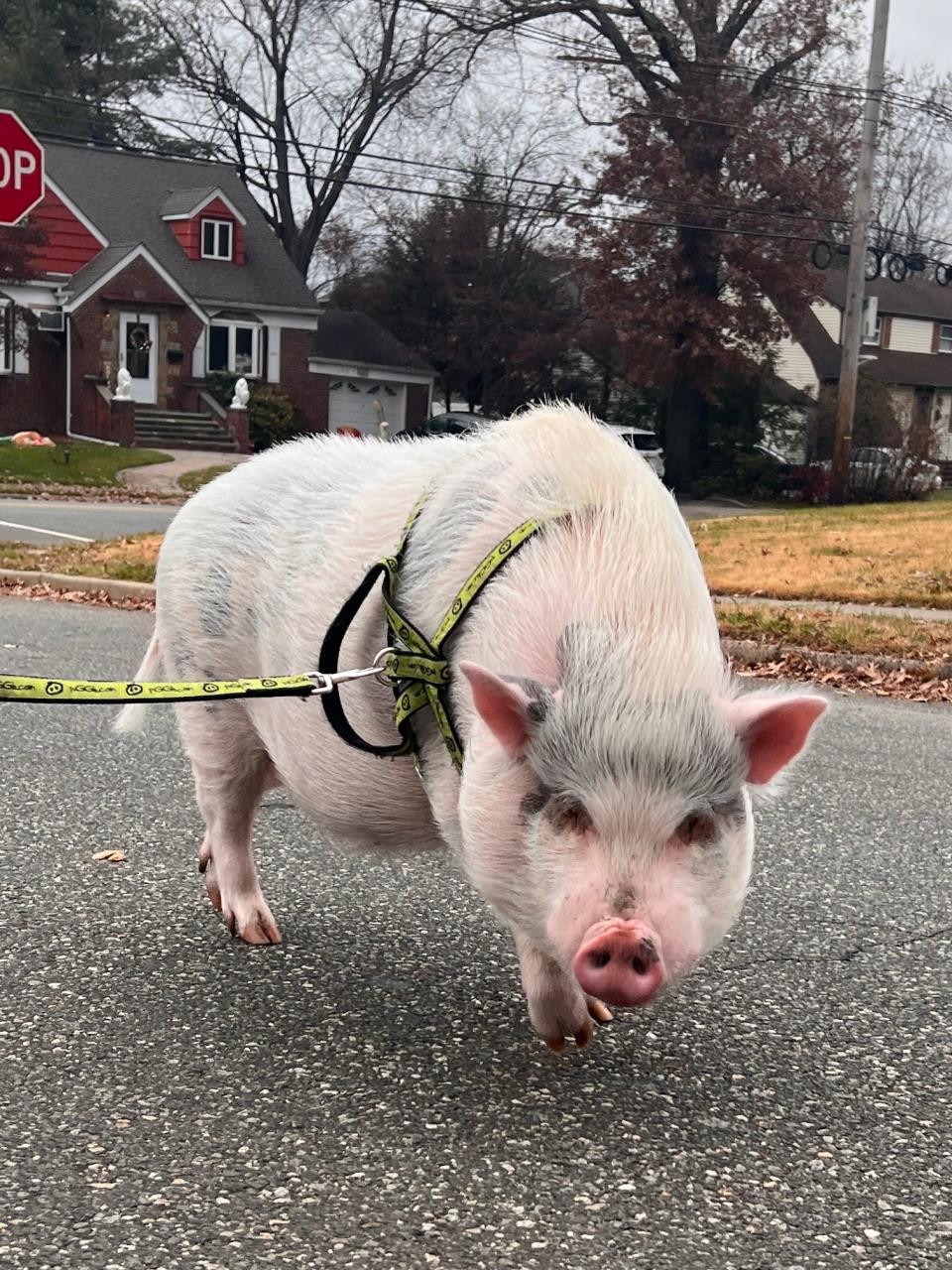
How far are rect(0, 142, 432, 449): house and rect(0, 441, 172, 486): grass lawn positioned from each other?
3.62m

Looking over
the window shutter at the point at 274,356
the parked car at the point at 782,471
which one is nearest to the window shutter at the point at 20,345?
the window shutter at the point at 274,356

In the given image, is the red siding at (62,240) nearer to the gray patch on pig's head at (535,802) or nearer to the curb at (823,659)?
the curb at (823,659)

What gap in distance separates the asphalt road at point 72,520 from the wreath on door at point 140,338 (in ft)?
49.4

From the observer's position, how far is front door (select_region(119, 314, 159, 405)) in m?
38.5

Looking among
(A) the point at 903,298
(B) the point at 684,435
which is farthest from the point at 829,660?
(A) the point at 903,298

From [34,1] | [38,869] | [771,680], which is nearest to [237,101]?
[34,1]

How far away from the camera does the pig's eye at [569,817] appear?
98.0 inches

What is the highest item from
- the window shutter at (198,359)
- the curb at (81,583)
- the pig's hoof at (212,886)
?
the window shutter at (198,359)

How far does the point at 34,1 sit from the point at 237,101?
7457 millimetres

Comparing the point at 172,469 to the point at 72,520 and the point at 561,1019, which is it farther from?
the point at 561,1019

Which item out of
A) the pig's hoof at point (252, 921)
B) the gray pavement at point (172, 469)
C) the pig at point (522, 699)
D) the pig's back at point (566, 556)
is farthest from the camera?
the gray pavement at point (172, 469)

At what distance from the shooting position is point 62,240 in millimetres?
39156

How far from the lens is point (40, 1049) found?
127 inches

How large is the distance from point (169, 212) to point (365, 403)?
8.45 metres
